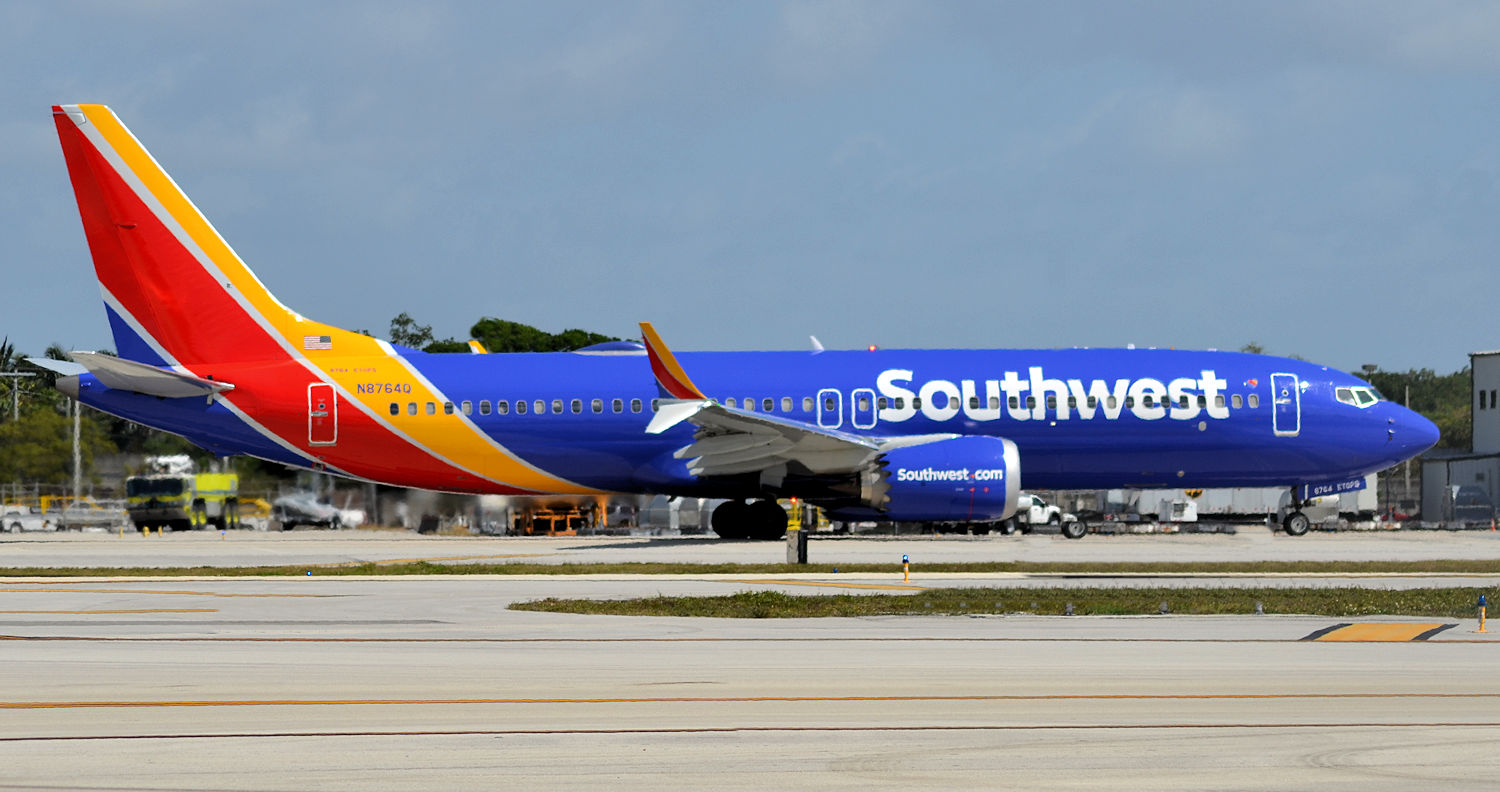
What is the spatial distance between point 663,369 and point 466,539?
29.5ft

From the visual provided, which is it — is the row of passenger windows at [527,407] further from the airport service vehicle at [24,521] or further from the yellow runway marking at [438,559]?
the airport service vehicle at [24,521]

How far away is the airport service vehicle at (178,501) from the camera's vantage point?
51.6 metres

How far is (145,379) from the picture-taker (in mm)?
35000

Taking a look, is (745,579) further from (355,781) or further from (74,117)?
(74,117)

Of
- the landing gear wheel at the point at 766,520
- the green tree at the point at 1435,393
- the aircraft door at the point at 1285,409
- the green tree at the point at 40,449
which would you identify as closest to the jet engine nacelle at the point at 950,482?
the landing gear wheel at the point at 766,520

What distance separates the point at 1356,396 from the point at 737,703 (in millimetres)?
29650

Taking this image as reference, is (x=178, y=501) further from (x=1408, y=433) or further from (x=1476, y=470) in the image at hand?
(x=1476, y=470)

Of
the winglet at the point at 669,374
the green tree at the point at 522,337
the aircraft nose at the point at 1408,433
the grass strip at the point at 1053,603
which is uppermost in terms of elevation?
the green tree at the point at 522,337

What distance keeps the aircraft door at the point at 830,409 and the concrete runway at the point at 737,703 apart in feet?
58.9

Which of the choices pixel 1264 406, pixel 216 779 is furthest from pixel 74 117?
pixel 216 779

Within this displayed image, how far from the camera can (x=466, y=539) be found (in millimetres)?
39906

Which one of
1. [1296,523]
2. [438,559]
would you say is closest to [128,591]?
[438,559]

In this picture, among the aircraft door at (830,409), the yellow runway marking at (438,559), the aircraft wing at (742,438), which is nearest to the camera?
the yellow runway marking at (438,559)

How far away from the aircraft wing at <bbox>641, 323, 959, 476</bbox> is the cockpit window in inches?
374
